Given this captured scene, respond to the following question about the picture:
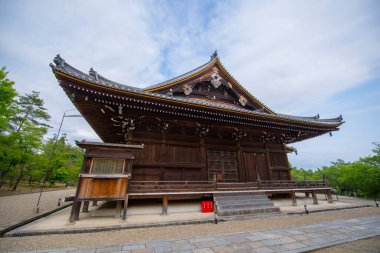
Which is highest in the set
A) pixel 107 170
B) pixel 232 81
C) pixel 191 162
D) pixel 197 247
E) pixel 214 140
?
pixel 232 81

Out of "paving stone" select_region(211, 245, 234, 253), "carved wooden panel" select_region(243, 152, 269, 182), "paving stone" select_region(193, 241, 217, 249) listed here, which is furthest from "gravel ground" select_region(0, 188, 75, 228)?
"carved wooden panel" select_region(243, 152, 269, 182)

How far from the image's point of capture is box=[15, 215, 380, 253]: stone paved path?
12.6 ft

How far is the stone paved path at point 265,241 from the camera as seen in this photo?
3.83 metres

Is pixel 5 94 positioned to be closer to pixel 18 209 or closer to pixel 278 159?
pixel 18 209

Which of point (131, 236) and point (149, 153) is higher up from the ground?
point (149, 153)

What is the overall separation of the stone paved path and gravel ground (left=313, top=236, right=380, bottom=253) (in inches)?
5.2

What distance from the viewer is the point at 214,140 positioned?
33.3 ft

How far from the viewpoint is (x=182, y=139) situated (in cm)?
938

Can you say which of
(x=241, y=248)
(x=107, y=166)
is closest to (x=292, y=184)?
(x=241, y=248)

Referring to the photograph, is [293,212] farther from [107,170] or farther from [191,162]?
[107,170]

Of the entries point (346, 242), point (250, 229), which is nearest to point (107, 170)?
point (250, 229)

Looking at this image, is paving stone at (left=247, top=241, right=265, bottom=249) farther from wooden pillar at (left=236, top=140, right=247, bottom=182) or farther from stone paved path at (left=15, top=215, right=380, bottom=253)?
wooden pillar at (left=236, top=140, right=247, bottom=182)

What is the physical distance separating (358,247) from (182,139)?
743 centimetres

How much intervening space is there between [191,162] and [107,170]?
4346mm
